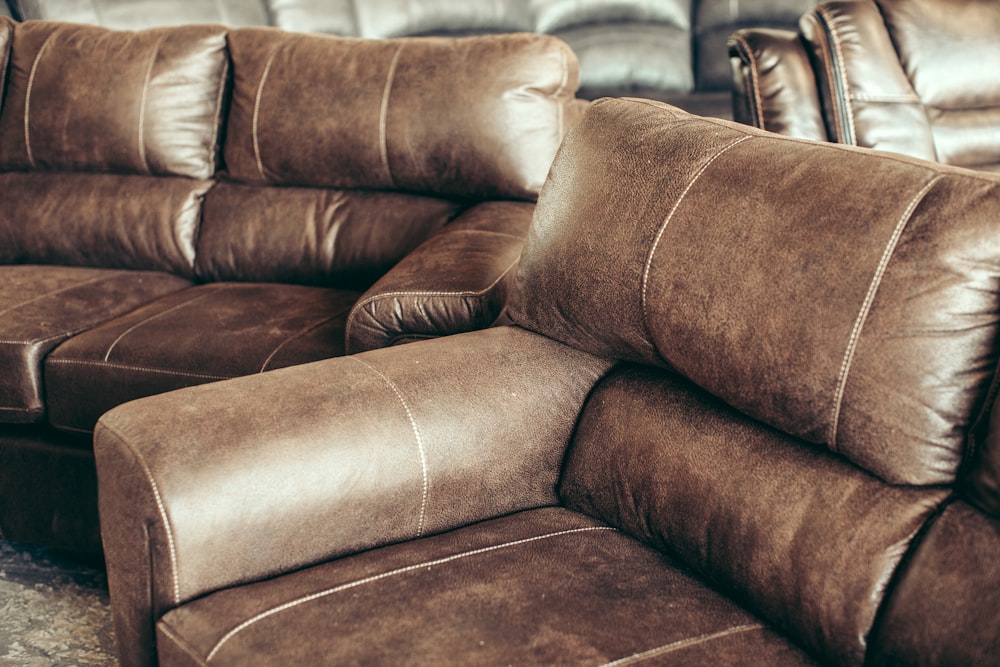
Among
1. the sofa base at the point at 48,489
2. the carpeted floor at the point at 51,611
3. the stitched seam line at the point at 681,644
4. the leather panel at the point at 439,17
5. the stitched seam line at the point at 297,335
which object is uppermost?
the leather panel at the point at 439,17

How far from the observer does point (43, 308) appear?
78.2 inches

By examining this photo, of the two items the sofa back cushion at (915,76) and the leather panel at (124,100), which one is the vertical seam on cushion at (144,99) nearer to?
the leather panel at (124,100)

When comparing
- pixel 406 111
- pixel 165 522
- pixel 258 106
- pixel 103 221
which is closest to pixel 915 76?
pixel 406 111

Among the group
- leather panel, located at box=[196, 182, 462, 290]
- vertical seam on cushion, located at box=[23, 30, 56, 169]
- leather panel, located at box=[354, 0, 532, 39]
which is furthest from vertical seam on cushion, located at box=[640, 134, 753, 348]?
leather panel, located at box=[354, 0, 532, 39]

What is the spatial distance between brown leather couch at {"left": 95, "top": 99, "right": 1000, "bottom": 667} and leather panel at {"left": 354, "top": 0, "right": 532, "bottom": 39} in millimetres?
2089

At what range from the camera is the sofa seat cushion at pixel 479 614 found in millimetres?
919

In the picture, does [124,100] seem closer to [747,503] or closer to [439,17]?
[439,17]

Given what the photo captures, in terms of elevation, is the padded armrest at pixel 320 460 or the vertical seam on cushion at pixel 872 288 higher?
the vertical seam on cushion at pixel 872 288

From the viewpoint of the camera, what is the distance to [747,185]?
1.07 metres

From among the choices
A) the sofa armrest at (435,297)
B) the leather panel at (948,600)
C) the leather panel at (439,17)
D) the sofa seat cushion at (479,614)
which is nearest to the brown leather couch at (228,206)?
the sofa armrest at (435,297)

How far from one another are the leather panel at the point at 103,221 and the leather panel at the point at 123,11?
3.40 feet

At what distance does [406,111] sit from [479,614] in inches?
53.7

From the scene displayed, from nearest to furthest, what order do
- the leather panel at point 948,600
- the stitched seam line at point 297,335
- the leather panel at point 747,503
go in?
the leather panel at point 948,600 < the leather panel at point 747,503 < the stitched seam line at point 297,335

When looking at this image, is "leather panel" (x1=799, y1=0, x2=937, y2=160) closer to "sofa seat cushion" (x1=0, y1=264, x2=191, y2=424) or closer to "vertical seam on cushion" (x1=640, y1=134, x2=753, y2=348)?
"vertical seam on cushion" (x1=640, y1=134, x2=753, y2=348)
